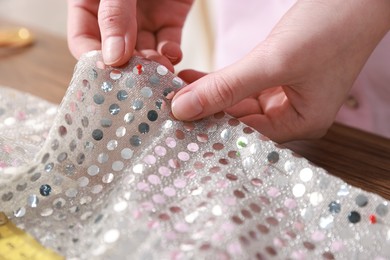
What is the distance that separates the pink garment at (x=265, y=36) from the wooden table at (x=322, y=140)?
12cm

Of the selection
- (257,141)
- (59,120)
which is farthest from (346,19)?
(59,120)

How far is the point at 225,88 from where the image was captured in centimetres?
46

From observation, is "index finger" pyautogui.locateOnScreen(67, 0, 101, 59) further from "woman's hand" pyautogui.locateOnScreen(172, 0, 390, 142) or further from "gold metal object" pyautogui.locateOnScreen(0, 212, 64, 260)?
"gold metal object" pyautogui.locateOnScreen(0, 212, 64, 260)

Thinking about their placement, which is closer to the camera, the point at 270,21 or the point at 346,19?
the point at 346,19

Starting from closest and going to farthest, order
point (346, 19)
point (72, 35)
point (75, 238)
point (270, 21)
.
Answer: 1. point (75, 238)
2. point (346, 19)
3. point (72, 35)
4. point (270, 21)

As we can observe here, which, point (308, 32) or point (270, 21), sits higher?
point (308, 32)

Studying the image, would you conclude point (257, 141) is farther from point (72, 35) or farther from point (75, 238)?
point (72, 35)

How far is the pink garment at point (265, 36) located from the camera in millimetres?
662

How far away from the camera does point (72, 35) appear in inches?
23.2

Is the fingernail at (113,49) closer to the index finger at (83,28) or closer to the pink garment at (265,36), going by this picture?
the index finger at (83,28)

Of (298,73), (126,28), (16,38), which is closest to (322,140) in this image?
(298,73)

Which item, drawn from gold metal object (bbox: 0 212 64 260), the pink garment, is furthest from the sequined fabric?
the pink garment

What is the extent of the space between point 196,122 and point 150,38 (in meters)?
0.21

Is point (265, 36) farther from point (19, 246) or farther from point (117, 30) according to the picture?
point (19, 246)
